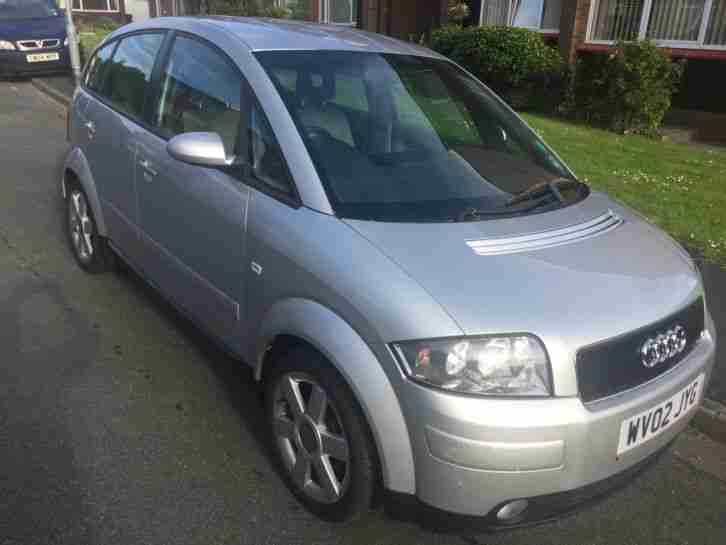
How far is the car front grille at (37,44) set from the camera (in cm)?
1398

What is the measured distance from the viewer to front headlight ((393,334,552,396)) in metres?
2.13

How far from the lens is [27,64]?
1406cm

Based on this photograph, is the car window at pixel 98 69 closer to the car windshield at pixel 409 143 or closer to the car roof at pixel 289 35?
the car roof at pixel 289 35

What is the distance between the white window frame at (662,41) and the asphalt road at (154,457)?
9.53 meters

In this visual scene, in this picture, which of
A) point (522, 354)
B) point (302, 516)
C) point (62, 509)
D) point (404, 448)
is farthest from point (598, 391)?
point (62, 509)

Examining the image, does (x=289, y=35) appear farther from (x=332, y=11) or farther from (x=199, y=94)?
(x=332, y=11)

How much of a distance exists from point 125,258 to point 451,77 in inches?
86.4

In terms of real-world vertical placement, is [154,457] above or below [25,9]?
below

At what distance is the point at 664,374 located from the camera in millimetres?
2428

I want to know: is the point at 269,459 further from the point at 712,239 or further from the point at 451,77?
the point at 712,239

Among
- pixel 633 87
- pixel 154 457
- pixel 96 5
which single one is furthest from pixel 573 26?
pixel 96 5

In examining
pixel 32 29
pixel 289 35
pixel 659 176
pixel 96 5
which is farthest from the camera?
pixel 96 5

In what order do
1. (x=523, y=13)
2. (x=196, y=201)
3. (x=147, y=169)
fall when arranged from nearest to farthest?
(x=196, y=201)
(x=147, y=169)
(x=523, y=13)

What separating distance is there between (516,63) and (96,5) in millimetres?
27058
